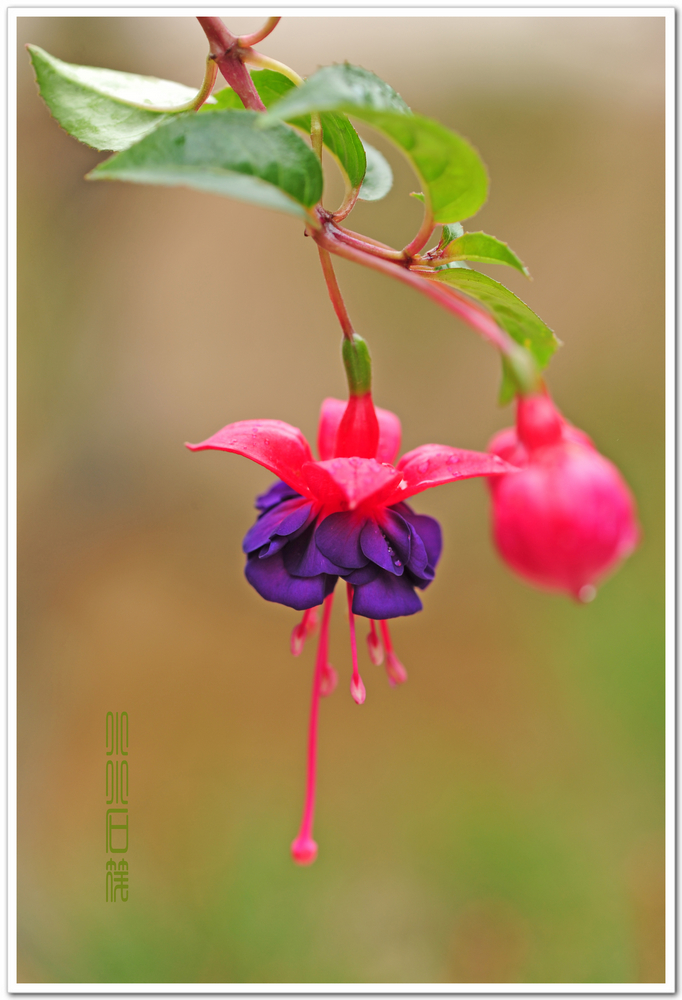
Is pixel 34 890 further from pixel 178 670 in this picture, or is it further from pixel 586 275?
pixel 586 275

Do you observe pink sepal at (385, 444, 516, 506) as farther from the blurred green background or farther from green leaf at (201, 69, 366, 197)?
the blurred green background

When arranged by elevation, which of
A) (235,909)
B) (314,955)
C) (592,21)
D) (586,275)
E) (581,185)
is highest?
(592,21)

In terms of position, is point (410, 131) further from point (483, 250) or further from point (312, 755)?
point (312, 755)

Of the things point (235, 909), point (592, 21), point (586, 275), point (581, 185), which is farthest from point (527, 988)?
point (592, 21)

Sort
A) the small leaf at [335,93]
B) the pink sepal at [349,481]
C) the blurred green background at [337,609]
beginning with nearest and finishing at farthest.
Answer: the small leaf at [335,93]
the pink sepal at [349,481]
the blurred green background at [337,609]

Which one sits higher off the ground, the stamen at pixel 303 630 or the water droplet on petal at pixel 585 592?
the water droplet on petal at pixel 585 592

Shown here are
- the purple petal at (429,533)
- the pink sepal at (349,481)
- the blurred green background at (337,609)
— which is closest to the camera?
the pink sepal at (349,481)

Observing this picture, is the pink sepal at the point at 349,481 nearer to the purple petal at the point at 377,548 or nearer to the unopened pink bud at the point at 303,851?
the purple petal at the point at 377,548

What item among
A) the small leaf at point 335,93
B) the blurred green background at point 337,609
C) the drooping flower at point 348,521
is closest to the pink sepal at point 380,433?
the drooping flower at point 348,521
